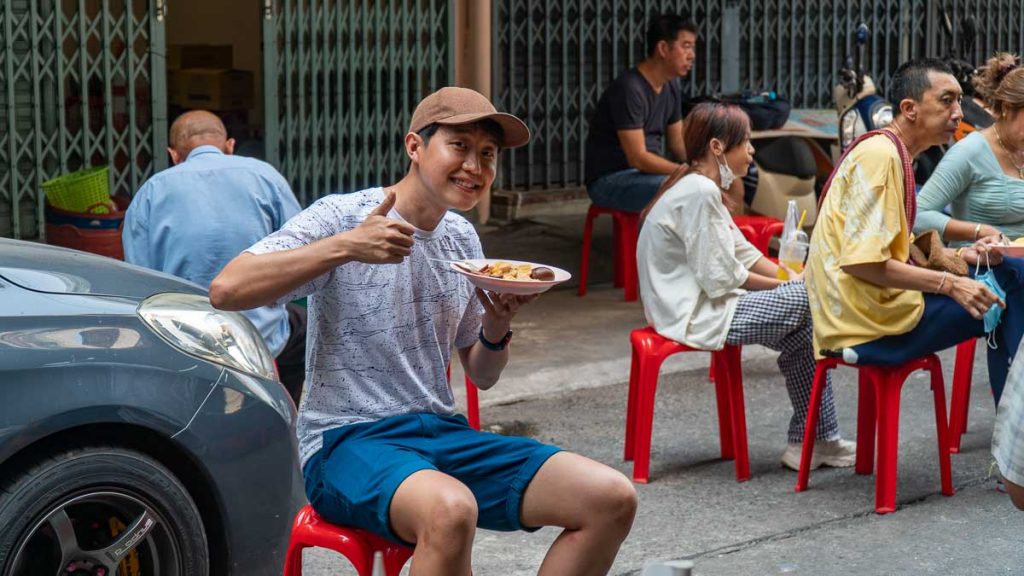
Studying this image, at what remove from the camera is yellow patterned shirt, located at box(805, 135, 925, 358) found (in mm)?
4645

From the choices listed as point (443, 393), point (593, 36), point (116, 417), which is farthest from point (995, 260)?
point (593, 36)

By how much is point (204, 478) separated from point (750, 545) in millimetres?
1853

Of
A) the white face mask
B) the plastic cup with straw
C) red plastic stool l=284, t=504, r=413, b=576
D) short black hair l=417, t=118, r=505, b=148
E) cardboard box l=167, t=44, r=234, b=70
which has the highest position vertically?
cardboard box l=167, t=44, r=234, b=70

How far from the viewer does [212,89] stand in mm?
9492

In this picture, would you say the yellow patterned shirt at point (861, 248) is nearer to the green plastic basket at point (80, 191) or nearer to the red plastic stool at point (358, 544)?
the red plastic stool at point (358, 544)

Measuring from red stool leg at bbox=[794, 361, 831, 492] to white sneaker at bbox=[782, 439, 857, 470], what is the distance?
24 cm

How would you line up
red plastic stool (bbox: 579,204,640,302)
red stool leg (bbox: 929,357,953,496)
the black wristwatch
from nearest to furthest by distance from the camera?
the black wristwatch → red stool leg (bbox: 929,357,953,496) → red plastic stool (bbox: 579,204,640,302)

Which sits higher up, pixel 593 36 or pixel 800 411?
pixel 593 36

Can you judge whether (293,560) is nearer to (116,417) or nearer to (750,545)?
(116,417)

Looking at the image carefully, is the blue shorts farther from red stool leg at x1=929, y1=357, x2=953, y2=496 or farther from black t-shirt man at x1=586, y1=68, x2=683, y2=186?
black t-shirt man at x1=586, y1=68, x2=683, y2=186

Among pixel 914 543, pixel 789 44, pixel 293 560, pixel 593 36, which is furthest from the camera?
pixel 789 44

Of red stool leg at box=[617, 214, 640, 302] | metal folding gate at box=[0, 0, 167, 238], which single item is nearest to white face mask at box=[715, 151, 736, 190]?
red stool leg at box=[617, 214, 640, 302]

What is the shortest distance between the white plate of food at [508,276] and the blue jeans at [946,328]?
1.85m

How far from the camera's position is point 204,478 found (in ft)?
11.5
